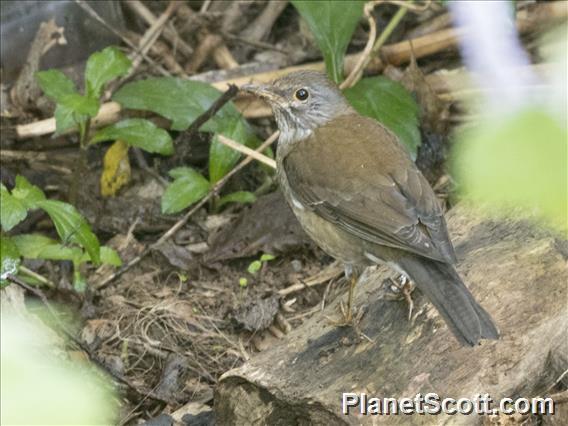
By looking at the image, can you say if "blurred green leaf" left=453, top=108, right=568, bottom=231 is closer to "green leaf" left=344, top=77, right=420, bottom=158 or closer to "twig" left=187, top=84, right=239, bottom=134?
"green leaf" left=344, top=77, right=420, bottom=158

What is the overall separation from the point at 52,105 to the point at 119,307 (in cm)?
180

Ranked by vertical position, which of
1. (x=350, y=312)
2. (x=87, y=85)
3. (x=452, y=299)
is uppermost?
(x=87, y=85)

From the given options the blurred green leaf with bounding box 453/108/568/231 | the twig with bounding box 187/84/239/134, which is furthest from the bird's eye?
the blurred green leaf with bounding box 453/108/568/231

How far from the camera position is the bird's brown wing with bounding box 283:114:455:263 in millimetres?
3611

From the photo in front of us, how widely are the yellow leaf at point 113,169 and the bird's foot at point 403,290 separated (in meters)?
2.43

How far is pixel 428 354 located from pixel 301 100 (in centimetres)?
161

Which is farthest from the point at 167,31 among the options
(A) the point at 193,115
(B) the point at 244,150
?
(B) the point at 244,150

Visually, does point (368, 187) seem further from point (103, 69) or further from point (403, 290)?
point (103, 69)

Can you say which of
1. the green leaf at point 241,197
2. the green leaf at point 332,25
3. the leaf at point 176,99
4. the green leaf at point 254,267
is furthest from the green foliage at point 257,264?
the green leaf at point 332,25

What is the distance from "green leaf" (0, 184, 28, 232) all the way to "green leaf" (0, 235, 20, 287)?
166 millimetres

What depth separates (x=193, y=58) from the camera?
6.45 meters

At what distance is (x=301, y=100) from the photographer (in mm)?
4508

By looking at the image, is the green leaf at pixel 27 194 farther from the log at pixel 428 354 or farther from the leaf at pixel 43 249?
the log at pixel 428 354

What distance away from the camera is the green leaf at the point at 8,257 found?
15.0 feet
